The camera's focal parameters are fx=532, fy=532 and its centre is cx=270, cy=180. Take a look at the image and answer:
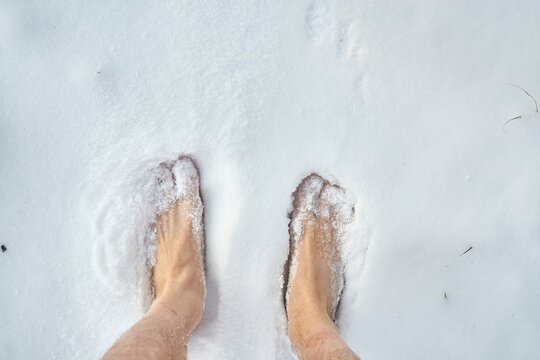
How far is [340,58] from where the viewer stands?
1.99 m

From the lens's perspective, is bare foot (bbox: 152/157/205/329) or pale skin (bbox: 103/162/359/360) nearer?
pale skin (bbox: 103/162/359/360)

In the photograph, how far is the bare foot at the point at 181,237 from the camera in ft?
6.37

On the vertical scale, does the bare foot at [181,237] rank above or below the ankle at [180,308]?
above

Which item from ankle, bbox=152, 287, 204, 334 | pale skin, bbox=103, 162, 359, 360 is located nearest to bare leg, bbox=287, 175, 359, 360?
pale skin, bbox=103, 162, 359, 360

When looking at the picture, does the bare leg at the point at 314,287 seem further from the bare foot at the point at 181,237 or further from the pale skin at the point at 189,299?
the bare foot at the point at 181,237

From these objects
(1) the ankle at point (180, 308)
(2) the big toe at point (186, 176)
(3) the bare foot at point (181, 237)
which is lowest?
(1) the ankle at point (180, 308)

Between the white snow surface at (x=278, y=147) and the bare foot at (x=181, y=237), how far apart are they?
95 millimetres

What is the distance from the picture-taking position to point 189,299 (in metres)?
1.87

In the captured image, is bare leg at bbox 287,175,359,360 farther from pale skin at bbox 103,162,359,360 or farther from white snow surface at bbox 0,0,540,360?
white snow surface at bbox 0,0,540,360

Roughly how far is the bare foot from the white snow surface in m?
0.10

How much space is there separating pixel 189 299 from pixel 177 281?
0.10m

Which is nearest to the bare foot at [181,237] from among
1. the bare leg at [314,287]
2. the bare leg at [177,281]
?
the bare leg at [177,281]

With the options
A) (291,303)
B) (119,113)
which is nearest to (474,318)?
(291,303)

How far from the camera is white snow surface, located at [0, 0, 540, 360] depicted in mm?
1965
